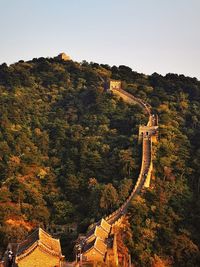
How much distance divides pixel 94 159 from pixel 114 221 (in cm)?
1042

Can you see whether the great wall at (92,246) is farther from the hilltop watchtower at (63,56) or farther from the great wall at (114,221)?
the hilltop watchtower at (63,56)

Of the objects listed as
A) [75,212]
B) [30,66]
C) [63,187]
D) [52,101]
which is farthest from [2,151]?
[30,66]

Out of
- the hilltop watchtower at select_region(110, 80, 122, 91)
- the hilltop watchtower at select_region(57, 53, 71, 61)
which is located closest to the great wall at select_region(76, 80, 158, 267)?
the hilltop watchtower at select_region(110, 80, 122, 91)

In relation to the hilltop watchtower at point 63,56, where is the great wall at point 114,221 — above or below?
below

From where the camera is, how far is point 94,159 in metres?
49.0

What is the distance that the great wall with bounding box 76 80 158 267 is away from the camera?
30.1 metres

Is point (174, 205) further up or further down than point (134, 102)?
further down

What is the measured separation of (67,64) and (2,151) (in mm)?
28672

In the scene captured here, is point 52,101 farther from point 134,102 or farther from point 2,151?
point 2,151

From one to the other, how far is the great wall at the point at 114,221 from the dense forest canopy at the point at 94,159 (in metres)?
0.67

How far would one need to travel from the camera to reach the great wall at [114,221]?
30.1 metres

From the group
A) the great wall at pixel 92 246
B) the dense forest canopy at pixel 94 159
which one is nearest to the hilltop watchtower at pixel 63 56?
the dense forest canopy at pixel 94 159

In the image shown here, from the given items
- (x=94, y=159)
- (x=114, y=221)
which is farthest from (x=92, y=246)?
(x=94, y=159)

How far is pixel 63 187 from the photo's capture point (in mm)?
46469
